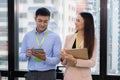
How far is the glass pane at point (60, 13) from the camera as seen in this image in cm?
340

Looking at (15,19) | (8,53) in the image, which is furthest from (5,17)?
(8,53)

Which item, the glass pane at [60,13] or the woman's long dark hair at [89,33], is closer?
the woman's long dark hair at [89,33]

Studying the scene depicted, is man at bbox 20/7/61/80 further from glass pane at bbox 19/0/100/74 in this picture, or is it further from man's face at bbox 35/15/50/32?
glass pane at bbox 19/0/100/74

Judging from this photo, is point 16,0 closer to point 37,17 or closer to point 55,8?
point 55,8

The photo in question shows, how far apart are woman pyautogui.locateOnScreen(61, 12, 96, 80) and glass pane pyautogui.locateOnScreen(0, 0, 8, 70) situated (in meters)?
1.46

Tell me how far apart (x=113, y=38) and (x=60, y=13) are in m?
0.87

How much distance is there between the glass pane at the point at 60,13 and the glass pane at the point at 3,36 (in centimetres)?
24

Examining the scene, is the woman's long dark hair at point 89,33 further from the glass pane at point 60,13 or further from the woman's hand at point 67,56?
the glass pane at point 60,13

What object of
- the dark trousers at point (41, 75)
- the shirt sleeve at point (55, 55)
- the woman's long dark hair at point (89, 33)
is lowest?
the dark trousers at point (41, 75)

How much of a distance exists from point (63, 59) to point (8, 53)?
1405 millimetres

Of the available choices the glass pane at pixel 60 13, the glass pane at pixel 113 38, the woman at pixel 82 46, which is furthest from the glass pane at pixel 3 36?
the glass pane at pixel 113 38

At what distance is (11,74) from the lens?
3.58 metres

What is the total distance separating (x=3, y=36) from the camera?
368cm

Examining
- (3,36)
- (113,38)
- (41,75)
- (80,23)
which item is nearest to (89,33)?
(80,23)
